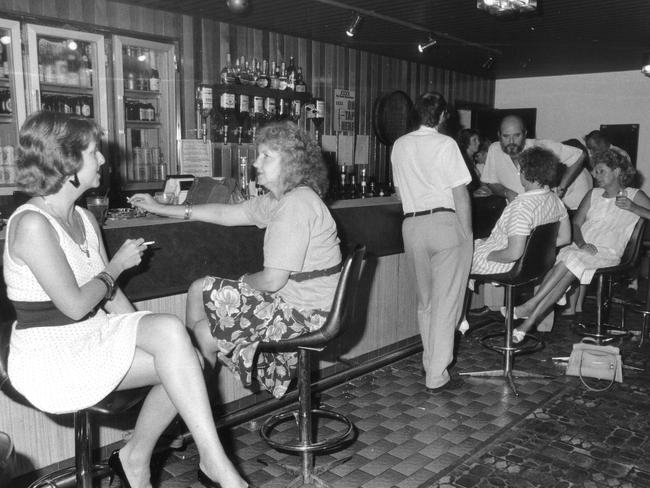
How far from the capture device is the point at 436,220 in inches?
133

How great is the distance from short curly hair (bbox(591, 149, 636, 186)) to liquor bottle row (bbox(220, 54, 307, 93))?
2587 millimetres

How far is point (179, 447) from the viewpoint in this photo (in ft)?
8.88

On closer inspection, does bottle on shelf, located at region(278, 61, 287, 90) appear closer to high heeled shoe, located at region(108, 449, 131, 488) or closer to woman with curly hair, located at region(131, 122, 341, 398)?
woman with curly hair, located at region(131, 122, 341, 398)

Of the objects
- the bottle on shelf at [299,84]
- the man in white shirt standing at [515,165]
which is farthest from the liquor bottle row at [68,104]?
the man in white shirt standing at [515,165]

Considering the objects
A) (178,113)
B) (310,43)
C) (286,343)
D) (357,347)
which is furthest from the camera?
(310,43)

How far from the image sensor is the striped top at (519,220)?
349 centimetres

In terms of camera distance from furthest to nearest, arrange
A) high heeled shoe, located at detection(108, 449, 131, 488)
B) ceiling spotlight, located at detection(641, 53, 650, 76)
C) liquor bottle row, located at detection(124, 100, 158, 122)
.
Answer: ceiling spotlight, located at detection(641, 53, 650, 76) → liquor bottle row, located at detection(124, 100, 158, 122) → high heeled shoe, located at detection(108, 449, 131, 488)

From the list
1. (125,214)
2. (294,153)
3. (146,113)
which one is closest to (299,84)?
(146,113)

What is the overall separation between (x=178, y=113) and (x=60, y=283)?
3.31 metres

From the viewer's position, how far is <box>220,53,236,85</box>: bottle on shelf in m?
4.93

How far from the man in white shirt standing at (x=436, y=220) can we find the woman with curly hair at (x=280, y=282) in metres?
1.04

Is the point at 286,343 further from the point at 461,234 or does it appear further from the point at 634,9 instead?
the point at 634,9

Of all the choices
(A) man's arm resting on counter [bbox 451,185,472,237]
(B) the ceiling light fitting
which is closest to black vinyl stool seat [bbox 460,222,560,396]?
(A) man's arm resting on counter [bbox 451,185,472,237]

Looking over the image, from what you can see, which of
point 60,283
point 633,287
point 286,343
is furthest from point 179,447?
point 633,287
